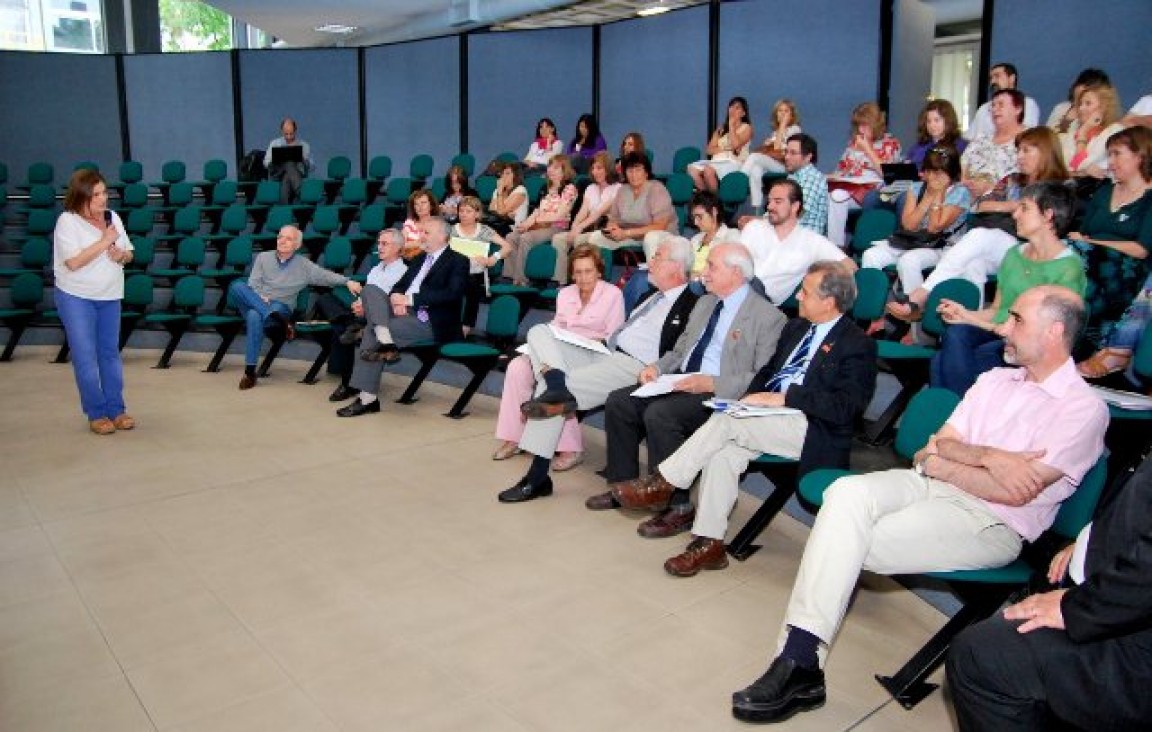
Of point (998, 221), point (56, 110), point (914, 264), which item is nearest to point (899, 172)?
point (914, 264)

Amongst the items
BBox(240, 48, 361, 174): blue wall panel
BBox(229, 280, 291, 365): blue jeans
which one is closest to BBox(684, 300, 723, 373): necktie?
BBox(229, 280, 291, 365): blue jeans

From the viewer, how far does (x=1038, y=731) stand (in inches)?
73.3

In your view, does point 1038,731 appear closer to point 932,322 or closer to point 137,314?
point 932,322

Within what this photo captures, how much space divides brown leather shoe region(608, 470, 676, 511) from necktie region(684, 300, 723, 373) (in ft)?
1.84

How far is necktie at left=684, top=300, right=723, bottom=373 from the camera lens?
3912 mm

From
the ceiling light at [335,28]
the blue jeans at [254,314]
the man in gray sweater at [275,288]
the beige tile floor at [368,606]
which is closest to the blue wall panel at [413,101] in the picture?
the ceiling light at [335,28]

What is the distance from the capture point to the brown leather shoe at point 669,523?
143 inches

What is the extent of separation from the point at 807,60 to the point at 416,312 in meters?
4.22

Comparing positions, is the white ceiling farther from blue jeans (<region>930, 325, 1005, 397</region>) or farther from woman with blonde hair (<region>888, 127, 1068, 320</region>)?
blue jeans (<region>930, 325, 1005, 397</region>)

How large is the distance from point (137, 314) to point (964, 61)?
36.1 ft

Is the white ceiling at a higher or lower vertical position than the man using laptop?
higher

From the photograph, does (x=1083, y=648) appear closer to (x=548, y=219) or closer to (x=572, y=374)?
(x=572, y=374)

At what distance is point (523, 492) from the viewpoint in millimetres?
4074

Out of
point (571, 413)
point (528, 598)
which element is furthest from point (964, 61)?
point (528, 598)
